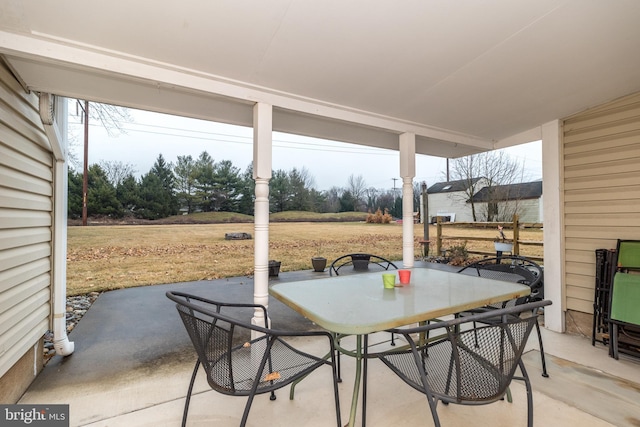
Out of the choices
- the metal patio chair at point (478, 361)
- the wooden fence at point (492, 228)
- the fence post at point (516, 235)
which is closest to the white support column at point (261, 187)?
the metal patio chair at point (478, 361)

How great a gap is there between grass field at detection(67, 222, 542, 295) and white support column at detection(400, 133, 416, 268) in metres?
3.39

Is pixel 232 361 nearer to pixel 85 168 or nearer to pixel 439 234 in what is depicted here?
pixel 85 168

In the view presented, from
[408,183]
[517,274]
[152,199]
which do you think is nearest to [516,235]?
[517,274]

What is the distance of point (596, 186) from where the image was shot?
287 centimetres

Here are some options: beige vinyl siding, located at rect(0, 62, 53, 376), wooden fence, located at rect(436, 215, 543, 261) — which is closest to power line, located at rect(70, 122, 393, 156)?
wooden fence, located at rect(436, 215, 543, 261)

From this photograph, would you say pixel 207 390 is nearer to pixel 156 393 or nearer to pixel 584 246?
pixel 156 393

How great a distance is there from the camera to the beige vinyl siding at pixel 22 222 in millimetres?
1722

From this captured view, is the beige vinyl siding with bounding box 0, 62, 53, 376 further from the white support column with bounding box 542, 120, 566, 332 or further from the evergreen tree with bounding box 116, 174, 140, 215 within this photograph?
the white support column with bounding box 542, 120, 566, 332

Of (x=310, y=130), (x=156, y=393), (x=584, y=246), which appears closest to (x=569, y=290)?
(x=584, y=246)

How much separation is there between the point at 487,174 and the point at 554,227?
566 cm

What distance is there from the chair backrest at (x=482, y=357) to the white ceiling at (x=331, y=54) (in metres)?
1.49

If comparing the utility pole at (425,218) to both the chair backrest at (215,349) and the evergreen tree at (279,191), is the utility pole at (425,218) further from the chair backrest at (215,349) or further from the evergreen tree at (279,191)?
the chair backrest at (215,349)

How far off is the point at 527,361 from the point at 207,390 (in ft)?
8.16

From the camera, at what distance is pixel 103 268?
4.91 metres
